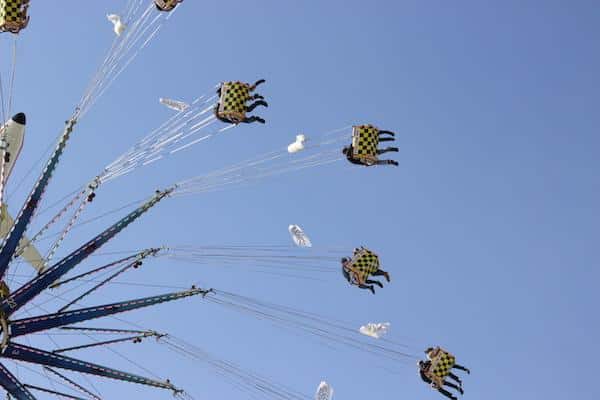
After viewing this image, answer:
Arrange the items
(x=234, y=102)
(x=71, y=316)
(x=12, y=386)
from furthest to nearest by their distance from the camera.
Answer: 1. (x=234, y=102)
2. (x=71, y=316)
3. (x=12, y=386)

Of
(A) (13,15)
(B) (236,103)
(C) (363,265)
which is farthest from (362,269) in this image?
(A) (13,15)

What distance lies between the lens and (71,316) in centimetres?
2781

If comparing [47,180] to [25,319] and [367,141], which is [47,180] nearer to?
[25,319]

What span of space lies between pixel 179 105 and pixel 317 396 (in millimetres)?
14246

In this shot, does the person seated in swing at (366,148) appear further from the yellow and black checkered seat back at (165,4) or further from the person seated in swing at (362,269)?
the yellow and black checkered seat back at (165,4)

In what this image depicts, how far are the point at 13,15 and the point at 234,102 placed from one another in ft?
33.0

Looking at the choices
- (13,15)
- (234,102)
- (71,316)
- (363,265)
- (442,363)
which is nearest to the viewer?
(71,316)

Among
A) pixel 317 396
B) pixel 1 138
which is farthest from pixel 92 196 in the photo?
pixel 317 396

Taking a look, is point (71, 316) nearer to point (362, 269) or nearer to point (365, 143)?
point (362, 269)

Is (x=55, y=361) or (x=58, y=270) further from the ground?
(x=58, y=270)

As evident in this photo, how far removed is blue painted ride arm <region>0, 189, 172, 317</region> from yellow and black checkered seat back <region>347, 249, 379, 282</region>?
34.5ft

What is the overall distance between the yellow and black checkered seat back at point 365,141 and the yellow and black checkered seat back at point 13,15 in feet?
51.6

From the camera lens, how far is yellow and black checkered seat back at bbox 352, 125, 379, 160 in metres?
35.7

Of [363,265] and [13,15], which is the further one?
[363,265]
